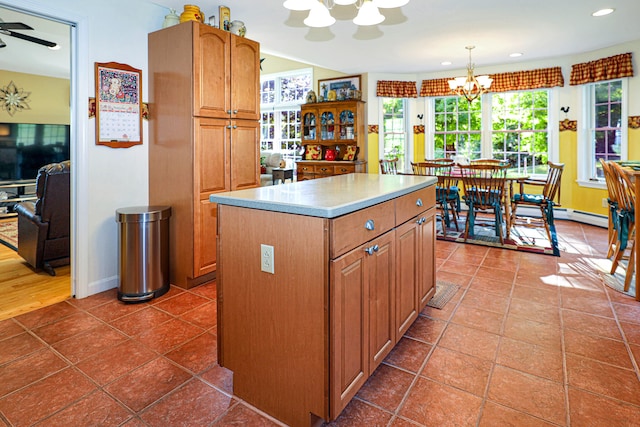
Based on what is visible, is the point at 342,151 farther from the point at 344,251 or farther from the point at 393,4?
the point at 344,251

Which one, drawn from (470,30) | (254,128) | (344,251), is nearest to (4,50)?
(254,128)

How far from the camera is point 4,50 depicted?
583 cm

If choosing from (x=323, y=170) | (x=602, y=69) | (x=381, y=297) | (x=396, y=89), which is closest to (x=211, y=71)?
(x=381, y=297)

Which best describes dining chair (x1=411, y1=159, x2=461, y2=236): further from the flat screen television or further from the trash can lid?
the flat screen television

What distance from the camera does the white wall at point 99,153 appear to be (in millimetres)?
2777

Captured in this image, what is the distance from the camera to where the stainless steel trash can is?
2.79m

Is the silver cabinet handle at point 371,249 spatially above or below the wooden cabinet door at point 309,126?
below

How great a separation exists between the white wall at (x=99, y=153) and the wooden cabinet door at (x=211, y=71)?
0.60 metres

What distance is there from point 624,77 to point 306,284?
230 inches

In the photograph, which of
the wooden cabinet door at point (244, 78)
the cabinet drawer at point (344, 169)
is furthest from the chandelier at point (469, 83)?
the wooden cabinet door at point (244, 78)

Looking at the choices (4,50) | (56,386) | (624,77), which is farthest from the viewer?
(4,50)

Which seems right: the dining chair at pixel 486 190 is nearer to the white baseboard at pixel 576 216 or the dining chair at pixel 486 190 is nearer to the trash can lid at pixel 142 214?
the white baseboard at pixel 576 216

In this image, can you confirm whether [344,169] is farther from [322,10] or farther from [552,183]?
[322,10]

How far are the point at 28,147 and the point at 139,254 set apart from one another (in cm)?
604
